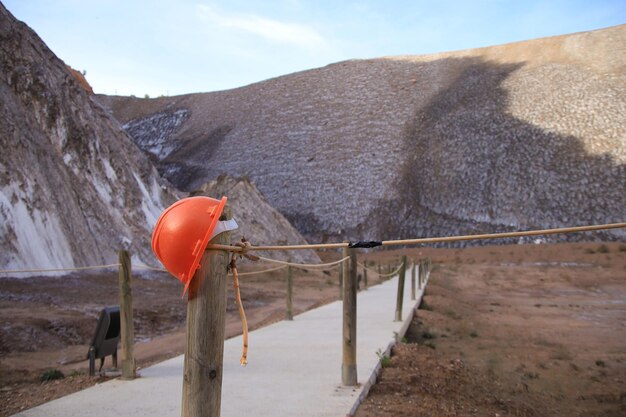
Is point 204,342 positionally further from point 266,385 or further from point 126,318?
point 126,318

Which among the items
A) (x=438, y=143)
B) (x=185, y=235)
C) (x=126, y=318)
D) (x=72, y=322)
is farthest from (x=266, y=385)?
(x=438, y=143)

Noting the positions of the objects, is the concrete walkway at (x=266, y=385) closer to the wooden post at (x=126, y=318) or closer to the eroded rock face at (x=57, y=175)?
the wooden post at (x=126, y=318)

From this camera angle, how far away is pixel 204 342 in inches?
113

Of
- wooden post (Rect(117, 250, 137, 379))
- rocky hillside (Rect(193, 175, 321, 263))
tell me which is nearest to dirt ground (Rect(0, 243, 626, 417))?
wooden post (Rect(117, 250, 137, 379))

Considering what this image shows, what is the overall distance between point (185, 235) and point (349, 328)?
290 cm

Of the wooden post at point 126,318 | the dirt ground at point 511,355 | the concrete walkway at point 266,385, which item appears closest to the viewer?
the concrete walkway at point 266,385

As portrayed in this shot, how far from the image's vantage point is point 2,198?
553 inches

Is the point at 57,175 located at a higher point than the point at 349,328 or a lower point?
higher

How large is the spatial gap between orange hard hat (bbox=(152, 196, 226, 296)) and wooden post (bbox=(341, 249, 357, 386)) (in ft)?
8.90

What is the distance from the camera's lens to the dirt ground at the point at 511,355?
5.58 meters

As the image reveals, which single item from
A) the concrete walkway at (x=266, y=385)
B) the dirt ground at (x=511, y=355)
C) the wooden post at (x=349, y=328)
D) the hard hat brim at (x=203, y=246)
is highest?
the hard hat brim at (x=203, y=246)

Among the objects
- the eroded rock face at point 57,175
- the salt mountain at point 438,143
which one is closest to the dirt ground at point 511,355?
the eroded rock face at point 57,175

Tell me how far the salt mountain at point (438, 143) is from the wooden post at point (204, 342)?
34738 millimetres

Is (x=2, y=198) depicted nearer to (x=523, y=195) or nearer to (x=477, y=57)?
(x=523, y=195)
